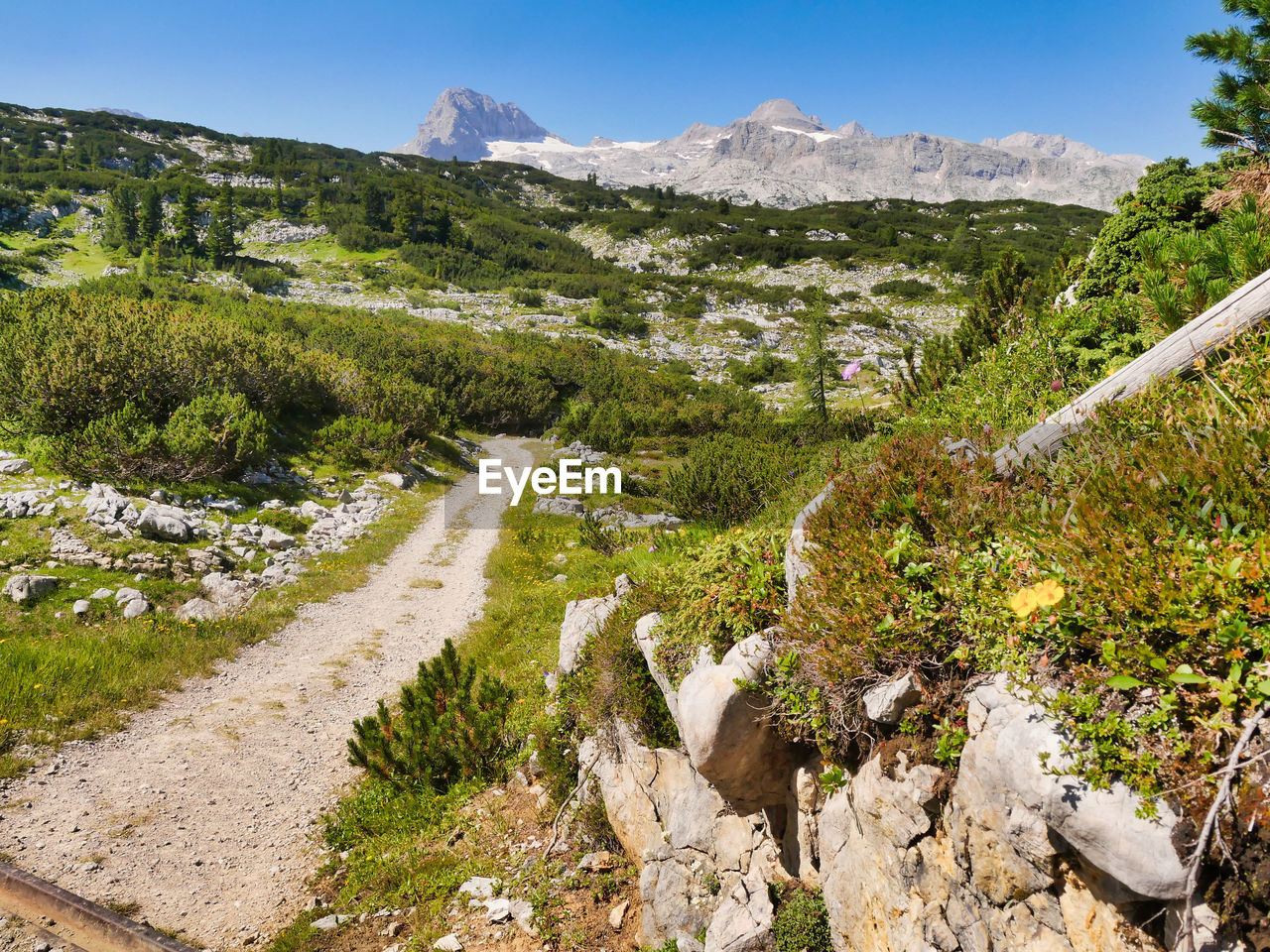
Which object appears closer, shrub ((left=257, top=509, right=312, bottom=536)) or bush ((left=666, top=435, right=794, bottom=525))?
bush ((left=666, top=435, right=794, bottom=525))

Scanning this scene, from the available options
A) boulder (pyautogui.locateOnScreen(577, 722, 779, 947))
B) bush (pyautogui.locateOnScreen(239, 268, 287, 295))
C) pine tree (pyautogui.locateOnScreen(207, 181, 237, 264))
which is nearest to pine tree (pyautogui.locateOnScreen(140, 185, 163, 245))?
pine tree (pyautogui.locateOnScreen(207, 181, 237, 264))

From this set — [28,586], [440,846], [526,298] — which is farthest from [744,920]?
[526,298]

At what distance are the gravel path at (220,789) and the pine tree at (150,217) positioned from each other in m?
86.9

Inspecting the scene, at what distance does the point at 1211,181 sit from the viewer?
9438 millimetres

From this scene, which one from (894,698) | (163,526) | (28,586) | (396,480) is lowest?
(396,480)

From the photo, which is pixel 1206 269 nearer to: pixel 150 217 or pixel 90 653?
pixel 90 653

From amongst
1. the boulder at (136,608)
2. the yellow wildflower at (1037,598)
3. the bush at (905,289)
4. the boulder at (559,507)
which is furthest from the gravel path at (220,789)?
the bush at (905,289)

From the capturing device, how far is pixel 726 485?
15.4m

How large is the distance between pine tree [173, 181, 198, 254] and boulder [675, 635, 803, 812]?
3654 inches

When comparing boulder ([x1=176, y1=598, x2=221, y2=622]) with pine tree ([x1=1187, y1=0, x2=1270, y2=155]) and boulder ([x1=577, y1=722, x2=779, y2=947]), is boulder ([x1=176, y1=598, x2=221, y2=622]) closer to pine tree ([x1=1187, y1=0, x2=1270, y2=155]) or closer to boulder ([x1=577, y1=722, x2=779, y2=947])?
boulder ([x1=577, y1=722, x2=779, y2=947])

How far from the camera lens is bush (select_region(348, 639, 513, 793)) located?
7977 millimetres

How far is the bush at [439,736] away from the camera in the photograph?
798cm

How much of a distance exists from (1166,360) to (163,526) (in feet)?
57.2

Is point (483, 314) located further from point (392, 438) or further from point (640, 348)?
point (392, 438)
